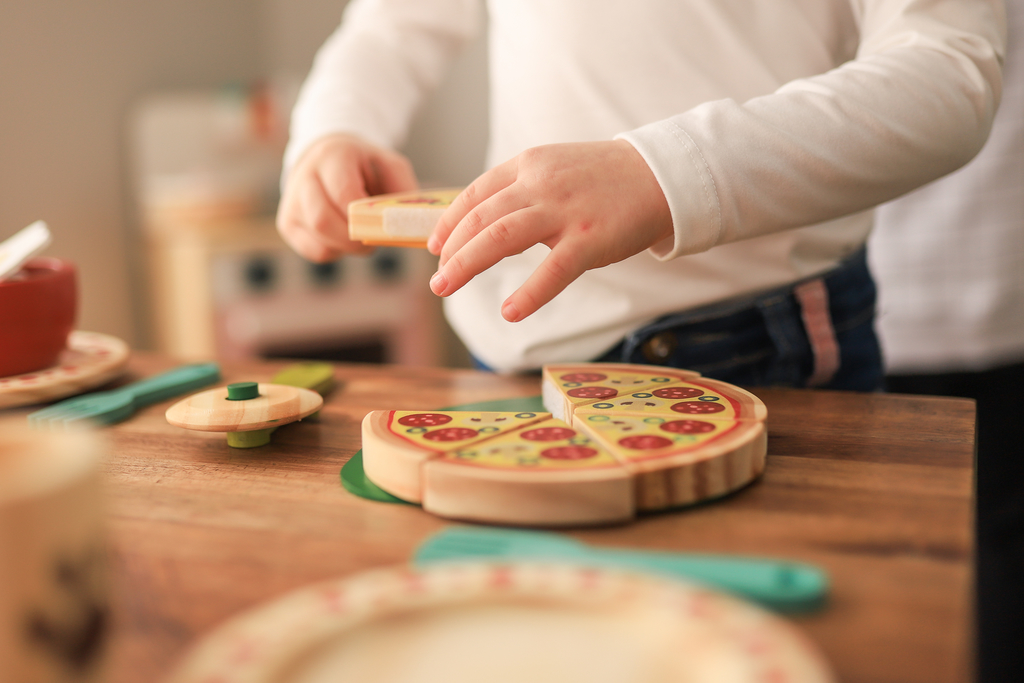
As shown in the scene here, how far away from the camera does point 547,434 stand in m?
0.47

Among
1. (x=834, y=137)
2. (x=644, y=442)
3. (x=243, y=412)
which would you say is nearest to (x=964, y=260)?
(x=834, y=137)

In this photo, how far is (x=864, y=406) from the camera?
0.61 m

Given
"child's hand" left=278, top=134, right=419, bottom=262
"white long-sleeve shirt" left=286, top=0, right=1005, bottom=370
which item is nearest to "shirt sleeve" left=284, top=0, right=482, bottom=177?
"white long-sleeve shirt" left=286, top=0, right=1005, bottom=370

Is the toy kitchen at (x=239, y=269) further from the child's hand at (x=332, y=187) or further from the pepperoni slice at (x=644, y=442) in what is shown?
the pepperoni slice at (x=644, y=442)

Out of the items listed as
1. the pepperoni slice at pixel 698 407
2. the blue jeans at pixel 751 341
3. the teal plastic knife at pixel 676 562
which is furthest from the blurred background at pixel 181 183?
the teal plastic knife at pixel 676 562

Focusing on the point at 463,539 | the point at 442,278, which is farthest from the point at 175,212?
the point at 463,539

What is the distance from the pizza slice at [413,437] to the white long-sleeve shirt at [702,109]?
0.18 metres

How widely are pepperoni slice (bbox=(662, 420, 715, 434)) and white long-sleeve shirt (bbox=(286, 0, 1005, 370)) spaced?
13 centimetres

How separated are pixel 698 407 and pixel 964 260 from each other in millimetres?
920

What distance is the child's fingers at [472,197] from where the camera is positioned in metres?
0.53

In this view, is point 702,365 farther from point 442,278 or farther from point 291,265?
point 291,265

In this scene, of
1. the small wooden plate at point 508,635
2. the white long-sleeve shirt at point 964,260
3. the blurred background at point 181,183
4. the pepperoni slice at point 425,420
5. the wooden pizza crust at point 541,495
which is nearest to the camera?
the small wooden plate at point 508,635

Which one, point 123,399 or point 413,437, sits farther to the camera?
point 123,399

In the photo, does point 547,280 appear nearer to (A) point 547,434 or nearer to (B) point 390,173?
(A) point 547,434
